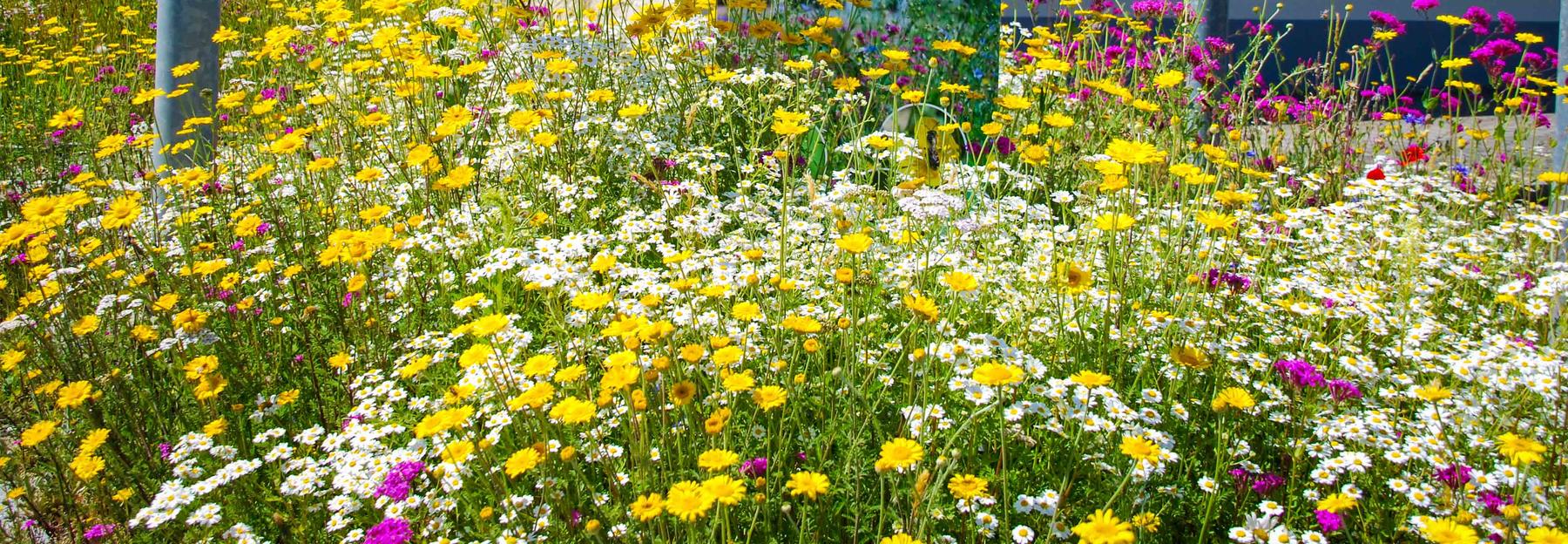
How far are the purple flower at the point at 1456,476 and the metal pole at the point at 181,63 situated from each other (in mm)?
4237

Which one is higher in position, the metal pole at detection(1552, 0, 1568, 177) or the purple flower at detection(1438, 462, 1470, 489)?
the metal pole at detection(1552, 0, 1568, 177)

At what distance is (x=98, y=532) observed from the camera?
6.42ft

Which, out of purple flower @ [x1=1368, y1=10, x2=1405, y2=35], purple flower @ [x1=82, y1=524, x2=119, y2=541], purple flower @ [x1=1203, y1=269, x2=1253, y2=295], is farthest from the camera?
purple flower @ [x1=1368, y1=10, x2=1405, y2=35]

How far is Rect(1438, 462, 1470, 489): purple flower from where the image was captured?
1.70 meters

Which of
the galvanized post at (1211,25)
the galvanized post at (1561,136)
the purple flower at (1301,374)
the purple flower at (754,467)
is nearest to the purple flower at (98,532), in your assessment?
the purple flower at (754,467)

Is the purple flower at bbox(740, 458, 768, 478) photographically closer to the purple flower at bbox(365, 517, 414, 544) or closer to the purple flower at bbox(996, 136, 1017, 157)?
the purple flower at bbox(365, 517, 414, 544)

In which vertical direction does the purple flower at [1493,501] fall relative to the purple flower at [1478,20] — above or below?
below

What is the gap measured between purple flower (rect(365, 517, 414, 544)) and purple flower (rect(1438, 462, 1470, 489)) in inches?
71.3

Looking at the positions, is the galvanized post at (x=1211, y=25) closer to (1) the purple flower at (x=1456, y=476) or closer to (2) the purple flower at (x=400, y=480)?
(1) the purple flower at (x=1456, y=476)

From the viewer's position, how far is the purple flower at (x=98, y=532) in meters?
1.95

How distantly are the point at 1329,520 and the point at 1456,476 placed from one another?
0.85 feet

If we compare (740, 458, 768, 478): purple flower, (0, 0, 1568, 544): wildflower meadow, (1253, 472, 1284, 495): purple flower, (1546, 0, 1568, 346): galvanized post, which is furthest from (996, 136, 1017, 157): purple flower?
(740, 458, 768, 478): purple flower

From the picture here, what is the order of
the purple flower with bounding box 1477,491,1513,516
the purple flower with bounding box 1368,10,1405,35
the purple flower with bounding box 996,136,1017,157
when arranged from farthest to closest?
the purple flower with bounding box 1368,10,1405,35 < the purple flower with bounding box 996,136,1017,157 < the purple flower with bounding box 1477,491,1513,516

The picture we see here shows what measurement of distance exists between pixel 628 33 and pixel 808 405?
1.83 metres
